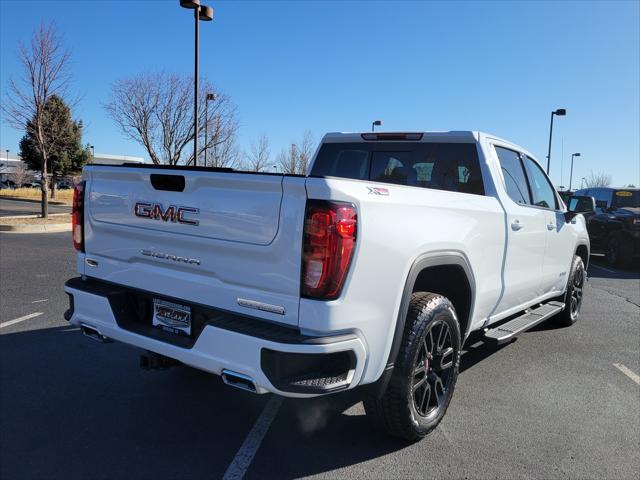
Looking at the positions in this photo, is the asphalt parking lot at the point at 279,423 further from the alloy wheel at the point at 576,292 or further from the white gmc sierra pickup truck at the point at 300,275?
the alloy wheel at the point at 576,292

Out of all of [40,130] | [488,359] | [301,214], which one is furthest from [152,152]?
[301,214]

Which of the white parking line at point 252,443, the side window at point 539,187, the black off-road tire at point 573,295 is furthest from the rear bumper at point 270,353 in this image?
the black off-road tire at point 573,295

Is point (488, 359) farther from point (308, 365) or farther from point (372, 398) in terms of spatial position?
point (308, 365)

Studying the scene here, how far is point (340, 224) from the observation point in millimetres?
2426

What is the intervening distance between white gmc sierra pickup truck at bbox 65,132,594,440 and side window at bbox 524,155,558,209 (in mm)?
1013

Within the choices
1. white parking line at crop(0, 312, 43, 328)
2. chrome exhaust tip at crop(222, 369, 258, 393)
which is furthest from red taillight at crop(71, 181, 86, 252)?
white parking line at crop(0, 312, 43, 328)

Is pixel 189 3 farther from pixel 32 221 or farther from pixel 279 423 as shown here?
pixel 279 423

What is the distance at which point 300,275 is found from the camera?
2.46 m

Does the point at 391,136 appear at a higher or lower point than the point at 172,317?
higher

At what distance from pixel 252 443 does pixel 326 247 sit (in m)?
1.46

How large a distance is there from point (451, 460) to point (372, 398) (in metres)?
0.60

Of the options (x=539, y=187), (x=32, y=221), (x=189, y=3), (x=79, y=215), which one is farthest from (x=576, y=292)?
(x=32, y=221)

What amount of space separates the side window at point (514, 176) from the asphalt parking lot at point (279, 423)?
1576mm

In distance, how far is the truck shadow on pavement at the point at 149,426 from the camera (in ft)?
9.37
